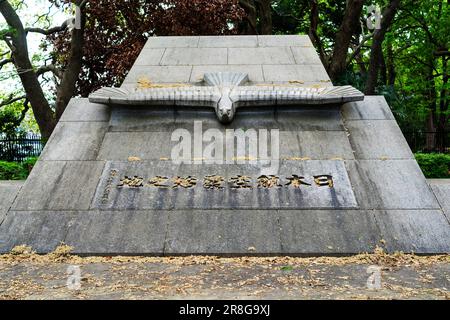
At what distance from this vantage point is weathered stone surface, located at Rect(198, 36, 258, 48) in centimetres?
855

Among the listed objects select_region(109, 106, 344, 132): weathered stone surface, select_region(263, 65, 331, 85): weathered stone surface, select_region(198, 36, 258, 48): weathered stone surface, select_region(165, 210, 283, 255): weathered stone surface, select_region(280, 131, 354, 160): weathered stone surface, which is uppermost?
select_region(198, 36, 258, 48): weathered stone surface

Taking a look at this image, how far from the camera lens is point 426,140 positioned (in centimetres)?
1703

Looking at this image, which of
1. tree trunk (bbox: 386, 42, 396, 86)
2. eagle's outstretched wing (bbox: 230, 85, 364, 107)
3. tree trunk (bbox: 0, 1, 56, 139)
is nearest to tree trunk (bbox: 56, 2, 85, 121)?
tree trunk (bbox: 0, 1, 56, 139)

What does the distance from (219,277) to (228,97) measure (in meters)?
2.73

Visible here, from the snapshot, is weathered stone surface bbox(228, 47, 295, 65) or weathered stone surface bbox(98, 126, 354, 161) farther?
weathered stone surface bbox(228, 47, 295, 65)

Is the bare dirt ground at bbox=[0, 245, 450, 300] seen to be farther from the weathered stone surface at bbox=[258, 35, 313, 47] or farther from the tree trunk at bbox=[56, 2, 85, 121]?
the tree trunk at bbox=[56, 2, 85, 121]

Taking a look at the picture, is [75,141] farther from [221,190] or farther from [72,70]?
[72,70]

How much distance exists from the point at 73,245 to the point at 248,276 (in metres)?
1.76

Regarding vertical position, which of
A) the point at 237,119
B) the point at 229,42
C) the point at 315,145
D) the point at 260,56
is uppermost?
the point at 229,42

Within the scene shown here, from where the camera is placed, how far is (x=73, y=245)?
465cm

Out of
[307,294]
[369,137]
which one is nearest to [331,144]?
[369,137]

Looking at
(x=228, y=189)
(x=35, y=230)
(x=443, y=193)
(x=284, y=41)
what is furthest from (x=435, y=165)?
(x=35, y=230)

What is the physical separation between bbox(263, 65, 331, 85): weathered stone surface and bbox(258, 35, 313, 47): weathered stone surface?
1075 millimetres

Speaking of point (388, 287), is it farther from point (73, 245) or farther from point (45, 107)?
point (45, 107)
